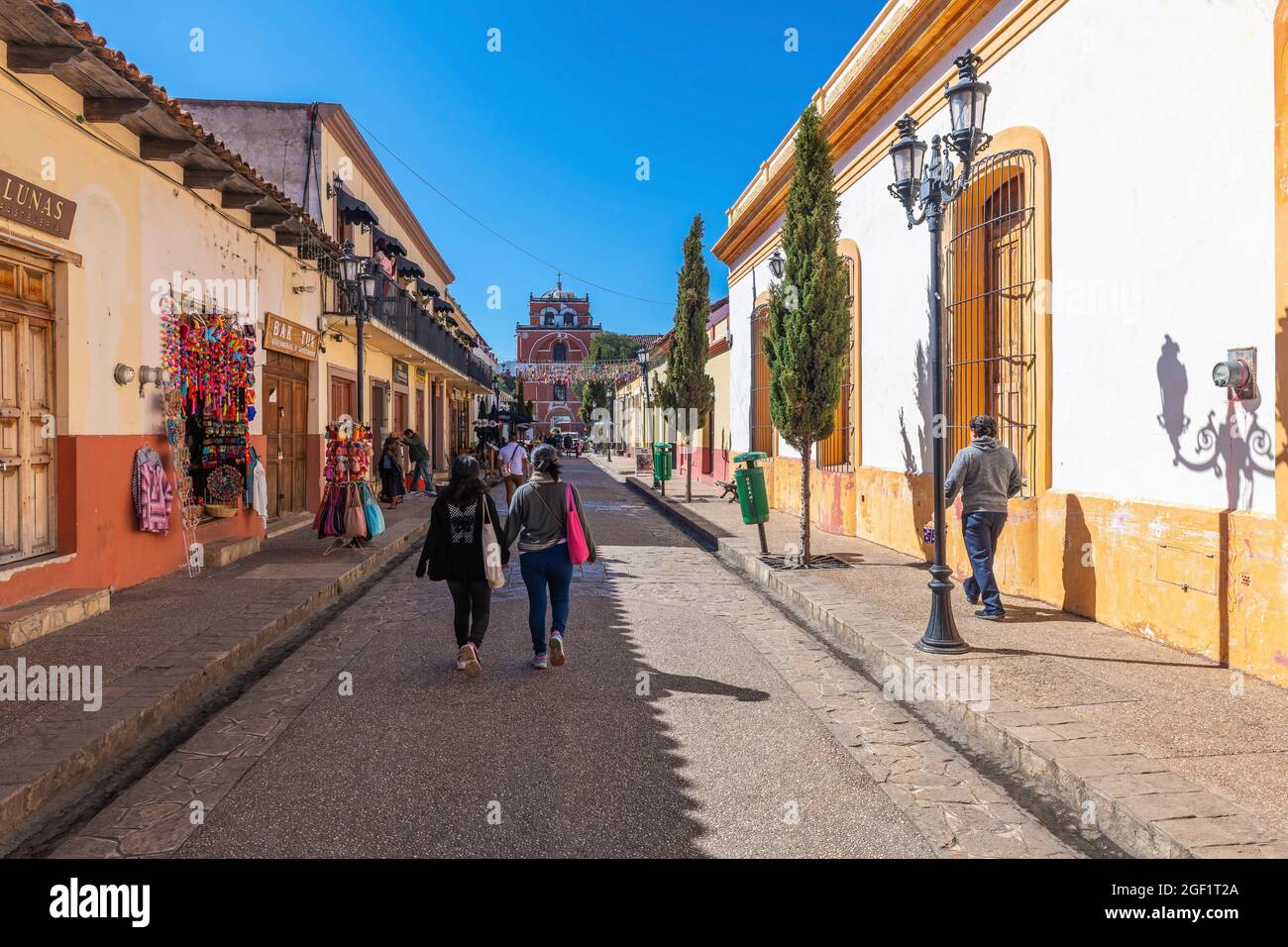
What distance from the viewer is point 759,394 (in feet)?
63.0

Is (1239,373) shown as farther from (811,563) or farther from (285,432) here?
(285,432)

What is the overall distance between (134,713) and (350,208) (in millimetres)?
15494

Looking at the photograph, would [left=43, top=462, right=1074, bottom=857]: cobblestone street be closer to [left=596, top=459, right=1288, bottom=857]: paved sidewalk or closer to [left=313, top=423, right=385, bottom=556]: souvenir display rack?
[left=596, top=459, right=1288, bottom=857]: paved sidewalk

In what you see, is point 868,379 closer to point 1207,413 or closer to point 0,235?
point 1207,413

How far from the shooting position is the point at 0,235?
20.9 feet

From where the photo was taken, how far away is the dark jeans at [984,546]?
7.15 meters

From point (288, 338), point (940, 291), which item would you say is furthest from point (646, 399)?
point (940, 291)

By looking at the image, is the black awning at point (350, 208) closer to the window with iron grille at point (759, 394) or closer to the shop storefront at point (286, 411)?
the shop storefront at point (286, 411)

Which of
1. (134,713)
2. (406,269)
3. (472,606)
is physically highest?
(406,269)

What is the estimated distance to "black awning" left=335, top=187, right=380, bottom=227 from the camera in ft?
58.7

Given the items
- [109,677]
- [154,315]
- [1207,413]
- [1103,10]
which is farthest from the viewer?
[154,315]

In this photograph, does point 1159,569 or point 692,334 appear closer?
point 1159,569
